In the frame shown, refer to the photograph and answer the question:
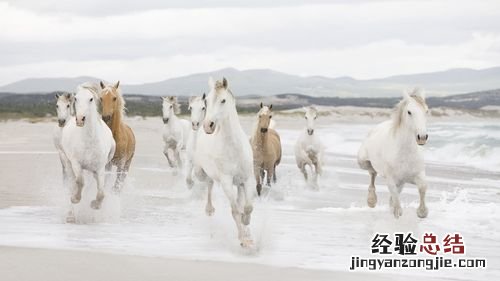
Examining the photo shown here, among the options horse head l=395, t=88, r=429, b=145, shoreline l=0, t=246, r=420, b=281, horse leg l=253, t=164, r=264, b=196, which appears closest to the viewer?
shoreline l=0, t=246, r=420, b=281

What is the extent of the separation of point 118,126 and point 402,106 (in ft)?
15.8

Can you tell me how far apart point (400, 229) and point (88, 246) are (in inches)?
163

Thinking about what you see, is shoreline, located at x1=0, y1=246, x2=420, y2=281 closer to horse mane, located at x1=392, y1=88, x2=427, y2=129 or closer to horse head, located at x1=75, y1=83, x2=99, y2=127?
horse head, located at x1=75, y1=83, x2=99, y2=127

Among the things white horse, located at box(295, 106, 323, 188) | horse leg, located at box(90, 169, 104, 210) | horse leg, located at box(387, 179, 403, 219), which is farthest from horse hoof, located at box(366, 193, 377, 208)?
white horse, located at box(295, 106, 323, 188)

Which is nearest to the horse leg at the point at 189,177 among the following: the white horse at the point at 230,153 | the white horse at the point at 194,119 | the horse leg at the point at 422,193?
the white horse at the point at 194,119

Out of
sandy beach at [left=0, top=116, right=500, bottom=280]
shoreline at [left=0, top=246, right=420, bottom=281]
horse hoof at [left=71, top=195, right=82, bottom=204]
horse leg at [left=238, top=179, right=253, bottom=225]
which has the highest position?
horse leg at [left=238, top=179, right=253, bottom=225]

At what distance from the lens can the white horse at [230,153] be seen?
29.1ft

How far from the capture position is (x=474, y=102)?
12150cm

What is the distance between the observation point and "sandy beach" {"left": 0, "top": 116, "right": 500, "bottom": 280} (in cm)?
746

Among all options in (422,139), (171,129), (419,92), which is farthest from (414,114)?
(171,129)

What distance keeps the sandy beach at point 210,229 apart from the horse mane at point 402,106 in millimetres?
1408

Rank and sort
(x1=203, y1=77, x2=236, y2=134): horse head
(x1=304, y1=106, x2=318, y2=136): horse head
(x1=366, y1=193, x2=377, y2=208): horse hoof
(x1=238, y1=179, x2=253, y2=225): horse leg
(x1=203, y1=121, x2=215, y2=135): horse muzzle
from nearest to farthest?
(x1=203, y1=121, x2=215, y2=135): horse muzzle < (x1=203, y1=77, x2=236, y2=134): horse head < (x1=238, y1=179, x2=253, y2=225): horse leg < (x1=366, y1=193, x2=377, y2=208): horse hoof < (x1=304, y1=106, x2=318, y2=136): horse head

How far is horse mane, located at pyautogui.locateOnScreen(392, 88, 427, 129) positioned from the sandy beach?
141 centimetres

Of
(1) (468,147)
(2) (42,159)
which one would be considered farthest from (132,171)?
(1) (468,147)
